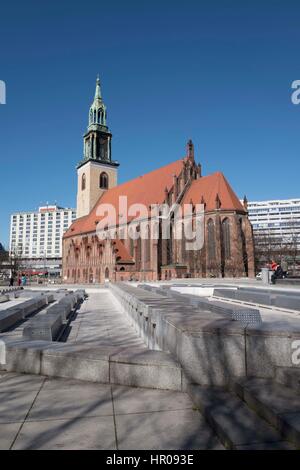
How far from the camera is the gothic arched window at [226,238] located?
158 feet

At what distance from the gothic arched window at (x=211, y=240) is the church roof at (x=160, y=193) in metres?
2.16

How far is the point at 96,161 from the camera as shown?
73812mm

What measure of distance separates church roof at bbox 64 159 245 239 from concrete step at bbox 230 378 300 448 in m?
45.9

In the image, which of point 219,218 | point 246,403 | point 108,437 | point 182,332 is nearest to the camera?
point 108,437

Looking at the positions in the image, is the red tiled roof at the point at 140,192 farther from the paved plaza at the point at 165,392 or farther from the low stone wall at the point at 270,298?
the paved plaza at the point at 165,392

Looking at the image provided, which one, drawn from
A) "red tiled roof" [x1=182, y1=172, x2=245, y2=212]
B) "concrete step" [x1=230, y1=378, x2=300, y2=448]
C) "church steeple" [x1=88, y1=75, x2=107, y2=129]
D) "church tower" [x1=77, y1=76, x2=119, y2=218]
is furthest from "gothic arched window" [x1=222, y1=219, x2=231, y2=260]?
"concrete step" [x1=230, y1=378, x2=300, y2=448]

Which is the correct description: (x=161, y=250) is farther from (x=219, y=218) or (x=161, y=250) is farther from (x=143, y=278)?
(x=219, y=218)

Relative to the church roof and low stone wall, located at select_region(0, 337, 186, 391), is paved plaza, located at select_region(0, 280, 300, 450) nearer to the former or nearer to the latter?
low stone wall, located at select_region(0, 337, 186, 391)

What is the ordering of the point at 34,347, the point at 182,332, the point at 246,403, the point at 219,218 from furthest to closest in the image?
the point at 219,218, the point at 34,347, the point at 182,332, the point at 246,403

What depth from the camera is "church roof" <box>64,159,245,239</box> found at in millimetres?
50312

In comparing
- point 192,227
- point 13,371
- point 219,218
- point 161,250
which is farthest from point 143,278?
point 13,371

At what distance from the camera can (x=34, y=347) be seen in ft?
17.6

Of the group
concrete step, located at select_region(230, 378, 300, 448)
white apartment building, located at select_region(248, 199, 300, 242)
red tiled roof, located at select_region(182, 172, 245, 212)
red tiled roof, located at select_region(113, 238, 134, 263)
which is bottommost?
concrete step, located at select_region(230, 378, 300, 448)
